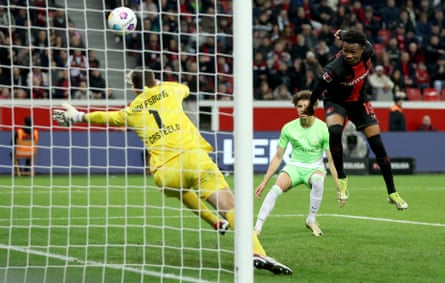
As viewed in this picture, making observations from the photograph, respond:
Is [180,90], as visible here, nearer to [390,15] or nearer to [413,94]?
[413,94]

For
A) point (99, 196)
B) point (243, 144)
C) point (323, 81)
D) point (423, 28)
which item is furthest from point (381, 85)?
point (243, 144)

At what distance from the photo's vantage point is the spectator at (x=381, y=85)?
29.4m

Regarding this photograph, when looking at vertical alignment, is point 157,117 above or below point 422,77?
above

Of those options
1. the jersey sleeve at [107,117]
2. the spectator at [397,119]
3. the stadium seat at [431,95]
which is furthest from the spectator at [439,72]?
the jersey sleeve at [107,117]

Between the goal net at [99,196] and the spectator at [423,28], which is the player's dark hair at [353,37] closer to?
the goal net at [99,196]

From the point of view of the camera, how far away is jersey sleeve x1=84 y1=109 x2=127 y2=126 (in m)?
9.34

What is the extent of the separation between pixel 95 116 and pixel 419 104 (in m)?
21.0

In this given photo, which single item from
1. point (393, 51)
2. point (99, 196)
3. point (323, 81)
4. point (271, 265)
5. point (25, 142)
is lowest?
point (25, 142)

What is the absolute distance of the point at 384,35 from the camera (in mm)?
31562

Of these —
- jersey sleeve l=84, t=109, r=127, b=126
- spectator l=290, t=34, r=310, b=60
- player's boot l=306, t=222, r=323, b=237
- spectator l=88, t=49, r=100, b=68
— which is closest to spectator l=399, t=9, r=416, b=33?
spectator l=290, t=34, r=310, b=60

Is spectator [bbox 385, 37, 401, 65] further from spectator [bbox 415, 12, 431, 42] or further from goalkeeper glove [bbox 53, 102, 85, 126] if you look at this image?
goalkeeper glove [bbox 53, 102, 85, 126]

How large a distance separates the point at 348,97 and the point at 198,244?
8.08ft

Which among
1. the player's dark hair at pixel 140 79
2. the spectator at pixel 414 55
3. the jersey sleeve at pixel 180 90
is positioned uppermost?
the player's dark hair at pixel 140 79

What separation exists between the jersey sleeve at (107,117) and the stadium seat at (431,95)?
2130 cm
